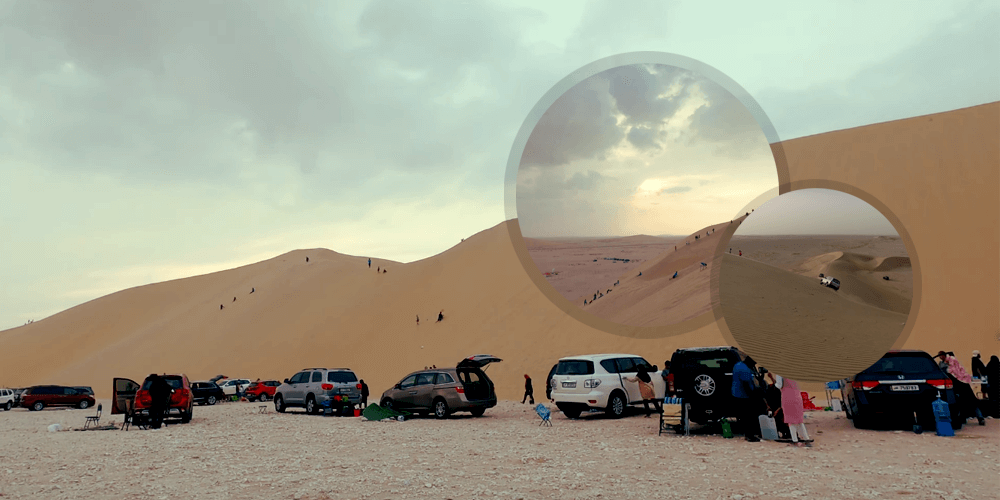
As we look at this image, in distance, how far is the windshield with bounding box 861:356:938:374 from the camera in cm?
1333

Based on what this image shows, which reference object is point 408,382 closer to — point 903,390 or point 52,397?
point 903,390

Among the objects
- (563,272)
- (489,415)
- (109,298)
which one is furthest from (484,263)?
(109,298)

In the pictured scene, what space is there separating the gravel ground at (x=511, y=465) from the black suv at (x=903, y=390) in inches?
17.7

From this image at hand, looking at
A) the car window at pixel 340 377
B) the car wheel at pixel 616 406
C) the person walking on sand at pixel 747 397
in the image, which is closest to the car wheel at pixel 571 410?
the car wheel at pixel 616 406

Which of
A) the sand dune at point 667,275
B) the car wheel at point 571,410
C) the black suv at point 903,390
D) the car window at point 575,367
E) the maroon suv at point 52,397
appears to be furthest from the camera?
the maroon suv at point 52,397

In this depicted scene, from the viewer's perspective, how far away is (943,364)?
15109 millimetres

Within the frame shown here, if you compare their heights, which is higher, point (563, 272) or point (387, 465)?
point (563, 272)

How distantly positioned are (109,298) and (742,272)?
98997mm

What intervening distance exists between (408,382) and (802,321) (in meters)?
19.2

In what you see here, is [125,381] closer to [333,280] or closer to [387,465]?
[387,465]

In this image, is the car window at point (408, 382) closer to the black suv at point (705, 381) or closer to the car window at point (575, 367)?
the car window at point (575, 367)
